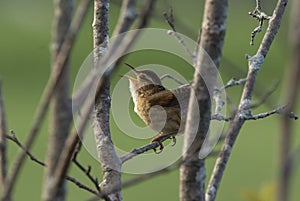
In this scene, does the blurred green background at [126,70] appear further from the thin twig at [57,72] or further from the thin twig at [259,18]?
the thin twig at [57,72]

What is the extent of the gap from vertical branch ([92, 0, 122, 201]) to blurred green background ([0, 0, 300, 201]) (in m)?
3.77

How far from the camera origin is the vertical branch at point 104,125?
184cm

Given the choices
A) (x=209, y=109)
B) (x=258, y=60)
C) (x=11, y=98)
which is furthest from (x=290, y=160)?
(x=11, y=98)

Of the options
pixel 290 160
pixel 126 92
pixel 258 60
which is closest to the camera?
pixel 290 160

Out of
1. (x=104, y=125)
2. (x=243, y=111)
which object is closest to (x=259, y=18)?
(x=243, y=111)

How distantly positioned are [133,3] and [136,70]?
94.6 inches

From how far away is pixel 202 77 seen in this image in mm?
1186

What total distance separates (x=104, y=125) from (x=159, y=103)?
49.7 inches

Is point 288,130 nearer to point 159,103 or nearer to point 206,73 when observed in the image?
point 206,73

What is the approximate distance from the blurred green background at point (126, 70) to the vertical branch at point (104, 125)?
12.4ft

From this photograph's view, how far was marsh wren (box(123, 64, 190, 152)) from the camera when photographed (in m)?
2.73

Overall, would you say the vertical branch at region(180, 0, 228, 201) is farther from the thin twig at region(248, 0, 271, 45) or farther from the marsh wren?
the marsh wren

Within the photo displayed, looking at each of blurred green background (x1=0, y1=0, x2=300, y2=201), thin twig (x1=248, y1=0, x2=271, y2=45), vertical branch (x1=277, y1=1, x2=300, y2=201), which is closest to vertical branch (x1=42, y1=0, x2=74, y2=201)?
vertical branch (x1=277, y1=1, x2=300, y2=201)

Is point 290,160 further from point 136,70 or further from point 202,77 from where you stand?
point 136,70
